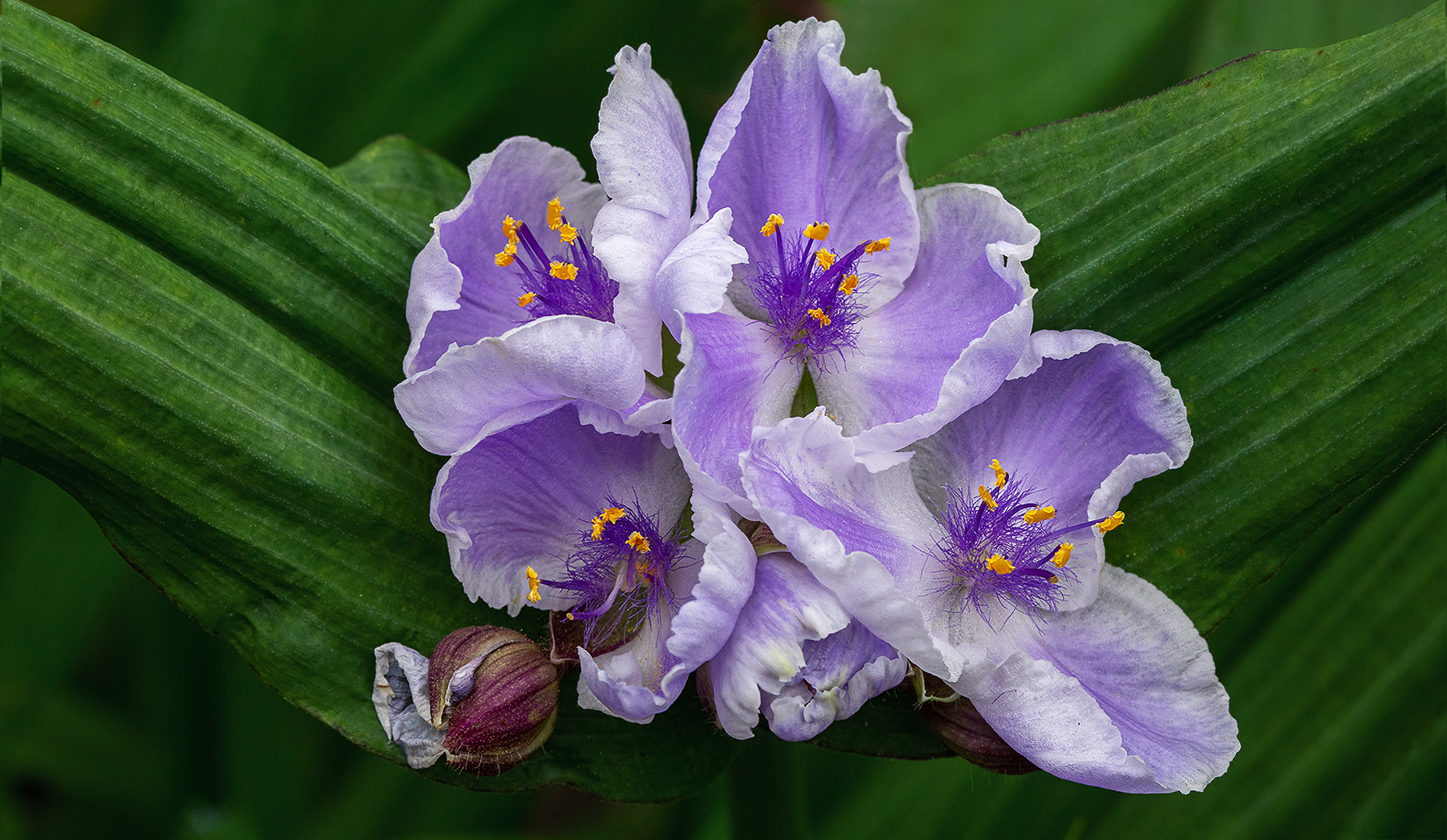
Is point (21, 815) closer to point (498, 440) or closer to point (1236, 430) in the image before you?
point (498, 440)

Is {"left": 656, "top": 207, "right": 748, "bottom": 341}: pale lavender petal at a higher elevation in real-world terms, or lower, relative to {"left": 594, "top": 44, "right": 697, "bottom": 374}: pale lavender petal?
lower

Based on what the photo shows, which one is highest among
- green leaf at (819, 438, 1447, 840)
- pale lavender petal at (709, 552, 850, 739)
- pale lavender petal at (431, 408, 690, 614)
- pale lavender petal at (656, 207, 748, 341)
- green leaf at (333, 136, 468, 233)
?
green leaf at (333, 136, 468, 233)

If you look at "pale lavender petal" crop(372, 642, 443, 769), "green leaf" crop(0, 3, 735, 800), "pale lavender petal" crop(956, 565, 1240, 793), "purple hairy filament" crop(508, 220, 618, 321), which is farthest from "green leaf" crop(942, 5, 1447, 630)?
"pale lavender petal" crop(372, 642, 443, 769)

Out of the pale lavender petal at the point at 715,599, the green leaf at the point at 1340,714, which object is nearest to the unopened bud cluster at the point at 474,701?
the pale lavender petal at the point at 715,599

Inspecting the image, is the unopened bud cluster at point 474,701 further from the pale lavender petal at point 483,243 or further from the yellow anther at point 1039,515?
the yellow anther at point 1039,515

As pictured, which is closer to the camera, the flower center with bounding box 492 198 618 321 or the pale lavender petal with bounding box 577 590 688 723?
the pale lavender petal with bounding box 577 590 688 723

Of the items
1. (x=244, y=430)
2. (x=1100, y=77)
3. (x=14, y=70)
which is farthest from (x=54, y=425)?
(x=1100, y=77)

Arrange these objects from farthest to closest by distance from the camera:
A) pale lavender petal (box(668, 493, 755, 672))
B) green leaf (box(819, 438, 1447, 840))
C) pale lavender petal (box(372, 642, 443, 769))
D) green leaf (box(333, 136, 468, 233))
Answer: green leaf (box(819, 438, 1447, 840))
green leaf (box(333, 136, 468, 233))
pale lavender petal (box(372, 642, 443, 769))
pale lavender petal (box(668, 493, 755, 672))

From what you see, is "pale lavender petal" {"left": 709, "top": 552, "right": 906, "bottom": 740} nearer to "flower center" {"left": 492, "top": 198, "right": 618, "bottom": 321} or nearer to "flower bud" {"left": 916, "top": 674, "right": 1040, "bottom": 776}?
"flower bud" {"left": 916, "top": 674, "right": 1040, "bottom": 776}
